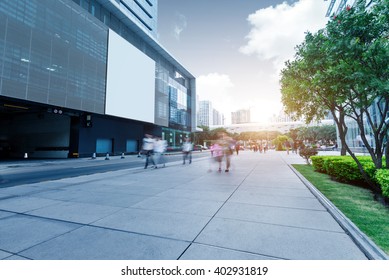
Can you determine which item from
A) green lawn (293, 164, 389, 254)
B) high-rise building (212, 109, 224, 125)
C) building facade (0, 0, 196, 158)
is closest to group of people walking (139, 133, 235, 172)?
green lawn (293, 164, 389, 254)

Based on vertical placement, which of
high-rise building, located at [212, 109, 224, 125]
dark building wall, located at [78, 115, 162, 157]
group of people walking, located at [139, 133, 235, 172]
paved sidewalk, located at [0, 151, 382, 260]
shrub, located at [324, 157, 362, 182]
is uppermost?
high-rise building, located at [212, 109, 224, 125]

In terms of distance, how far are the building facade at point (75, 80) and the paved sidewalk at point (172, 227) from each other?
59.7 feet

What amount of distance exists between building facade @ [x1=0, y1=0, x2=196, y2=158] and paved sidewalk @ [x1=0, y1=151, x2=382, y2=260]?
18.2 metres

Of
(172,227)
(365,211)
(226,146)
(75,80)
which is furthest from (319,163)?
(75,80)

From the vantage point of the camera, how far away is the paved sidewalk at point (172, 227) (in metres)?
2.58

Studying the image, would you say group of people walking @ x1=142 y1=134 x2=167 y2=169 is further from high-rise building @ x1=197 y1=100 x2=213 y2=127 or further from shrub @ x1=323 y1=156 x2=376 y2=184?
high-rise building @ x1=197 y1=100 x2=213 y2=127

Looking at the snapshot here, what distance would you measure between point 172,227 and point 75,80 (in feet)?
80.1

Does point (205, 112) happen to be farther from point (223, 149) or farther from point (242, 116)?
point (223, 149)

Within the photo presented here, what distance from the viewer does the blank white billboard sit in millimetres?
27531

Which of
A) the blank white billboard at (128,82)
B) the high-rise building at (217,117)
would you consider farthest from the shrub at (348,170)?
the high-rise building at (217,117)

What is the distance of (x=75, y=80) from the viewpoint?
73.6 feet

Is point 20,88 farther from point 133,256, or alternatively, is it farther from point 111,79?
point 133,256

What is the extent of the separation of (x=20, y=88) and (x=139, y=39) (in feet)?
79.9

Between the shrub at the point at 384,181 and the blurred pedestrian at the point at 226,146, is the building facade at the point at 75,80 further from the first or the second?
the shrub at the point at 384,181
